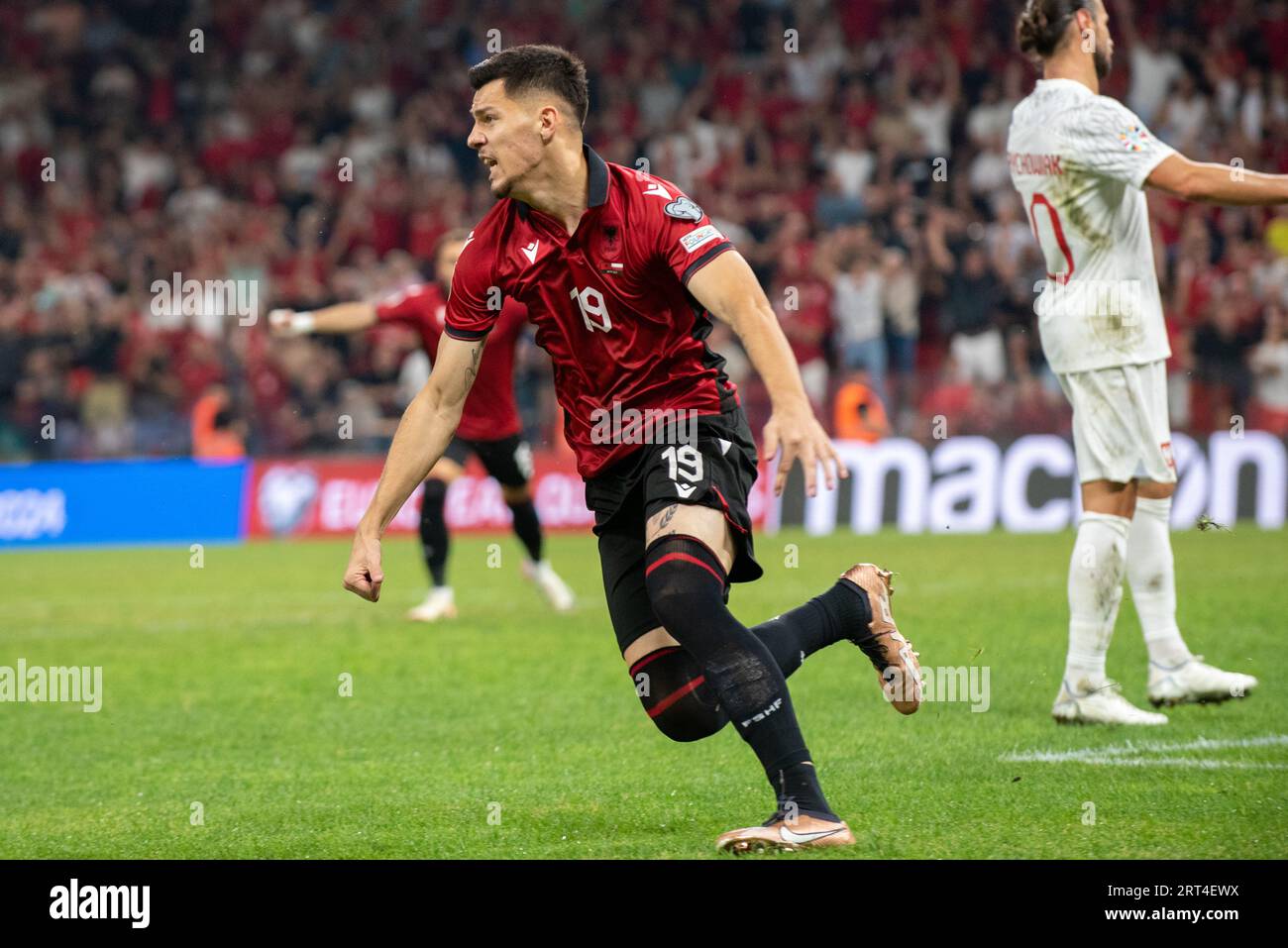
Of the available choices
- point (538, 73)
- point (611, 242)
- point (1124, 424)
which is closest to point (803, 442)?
point (611, 242)

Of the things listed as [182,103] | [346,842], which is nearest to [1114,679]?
[346,842]

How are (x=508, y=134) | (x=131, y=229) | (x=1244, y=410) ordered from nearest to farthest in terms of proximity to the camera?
(x=508, y=134) < (x=1244, y=410) < (x=131, y=229)

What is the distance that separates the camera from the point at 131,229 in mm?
22516

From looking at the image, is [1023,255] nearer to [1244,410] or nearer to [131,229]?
[1244,410]

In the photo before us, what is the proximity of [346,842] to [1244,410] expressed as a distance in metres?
12.3

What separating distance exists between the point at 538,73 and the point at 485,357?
19.2 ft

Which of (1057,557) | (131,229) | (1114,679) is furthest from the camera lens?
(131,229)

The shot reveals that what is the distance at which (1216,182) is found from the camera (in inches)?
233

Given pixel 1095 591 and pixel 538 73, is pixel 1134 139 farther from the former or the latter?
pixel 538 73

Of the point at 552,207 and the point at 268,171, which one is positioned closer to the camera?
the point at 552,207

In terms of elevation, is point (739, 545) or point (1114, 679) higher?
point (739, 545)

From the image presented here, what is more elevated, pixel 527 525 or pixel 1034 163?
pixel 1034 163

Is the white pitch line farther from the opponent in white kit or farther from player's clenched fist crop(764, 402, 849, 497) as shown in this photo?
player's clenched fist crop(764, 402, 849, 497)

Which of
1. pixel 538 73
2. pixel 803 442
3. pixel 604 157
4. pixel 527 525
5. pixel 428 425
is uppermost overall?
pixel 604 157
